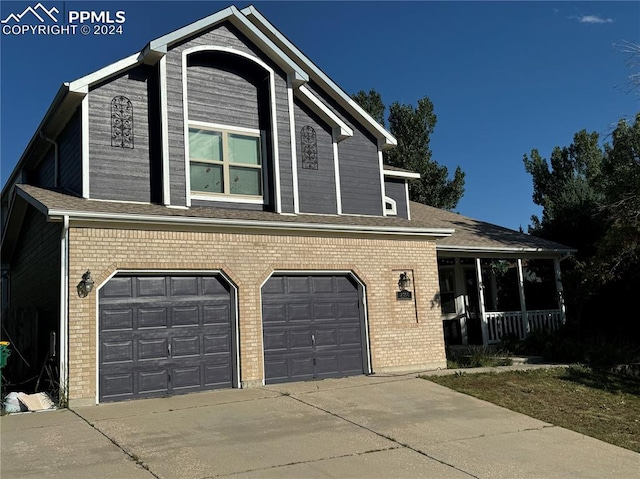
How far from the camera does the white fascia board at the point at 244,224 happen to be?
1060 cm

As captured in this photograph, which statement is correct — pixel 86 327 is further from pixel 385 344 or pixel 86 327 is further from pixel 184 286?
pixel 385 344

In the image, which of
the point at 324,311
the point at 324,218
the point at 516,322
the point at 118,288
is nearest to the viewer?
the point at 118,288

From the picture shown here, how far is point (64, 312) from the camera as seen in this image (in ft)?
34.2

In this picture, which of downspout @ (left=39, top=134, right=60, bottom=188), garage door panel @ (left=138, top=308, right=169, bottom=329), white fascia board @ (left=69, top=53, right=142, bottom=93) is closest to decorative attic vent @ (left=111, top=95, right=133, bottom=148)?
white fascia board @ (left=69, top=53, right=142, bottom=93)

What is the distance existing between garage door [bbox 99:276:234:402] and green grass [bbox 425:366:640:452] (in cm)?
456

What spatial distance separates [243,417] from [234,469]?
257 centimetres

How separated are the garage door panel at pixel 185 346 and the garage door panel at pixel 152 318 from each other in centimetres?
39


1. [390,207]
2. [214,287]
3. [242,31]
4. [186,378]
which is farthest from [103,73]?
[390,207]

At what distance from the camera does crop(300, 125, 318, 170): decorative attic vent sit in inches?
570

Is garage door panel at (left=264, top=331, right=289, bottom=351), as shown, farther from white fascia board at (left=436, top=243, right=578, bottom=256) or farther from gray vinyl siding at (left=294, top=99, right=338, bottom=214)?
white fascia board at (left=436, top=243, right=578, bottom=256)

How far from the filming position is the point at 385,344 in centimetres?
1380

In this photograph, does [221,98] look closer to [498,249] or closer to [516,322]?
[498,249]

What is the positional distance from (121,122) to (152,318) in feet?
13.4

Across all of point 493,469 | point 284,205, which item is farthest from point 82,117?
point 493,469
